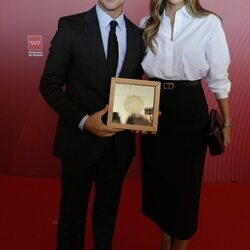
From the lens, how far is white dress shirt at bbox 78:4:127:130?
1.49 m

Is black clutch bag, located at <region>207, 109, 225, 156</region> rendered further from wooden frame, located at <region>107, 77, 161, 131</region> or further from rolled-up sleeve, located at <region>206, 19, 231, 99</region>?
wooden frame, located at <region>107, 77, 161, 131</region>

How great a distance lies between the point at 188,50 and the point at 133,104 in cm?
40

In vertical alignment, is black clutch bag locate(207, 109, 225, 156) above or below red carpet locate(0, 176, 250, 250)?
above

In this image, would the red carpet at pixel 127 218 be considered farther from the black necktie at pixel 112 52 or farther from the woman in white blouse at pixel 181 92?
the black necktie at pixel 112 52

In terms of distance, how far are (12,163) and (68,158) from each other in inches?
61.4

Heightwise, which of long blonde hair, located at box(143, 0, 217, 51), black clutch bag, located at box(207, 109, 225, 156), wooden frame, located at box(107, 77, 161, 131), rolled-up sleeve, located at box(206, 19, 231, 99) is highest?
long blonde hair, located at box(143, 0, 217, 51)

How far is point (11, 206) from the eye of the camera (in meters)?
2.53

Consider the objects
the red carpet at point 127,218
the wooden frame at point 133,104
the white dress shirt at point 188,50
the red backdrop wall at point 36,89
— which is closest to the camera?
the wooden frame at point 133,104

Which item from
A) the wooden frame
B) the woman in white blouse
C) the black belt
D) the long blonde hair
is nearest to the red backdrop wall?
the long blonde hair

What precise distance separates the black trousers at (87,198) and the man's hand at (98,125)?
18cm

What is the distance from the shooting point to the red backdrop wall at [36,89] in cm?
262

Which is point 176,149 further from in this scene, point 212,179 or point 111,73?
point 212,179

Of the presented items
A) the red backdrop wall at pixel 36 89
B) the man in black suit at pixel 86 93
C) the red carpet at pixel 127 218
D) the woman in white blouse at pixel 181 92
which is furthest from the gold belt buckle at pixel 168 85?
the red backdrop wall at pixel 36 89

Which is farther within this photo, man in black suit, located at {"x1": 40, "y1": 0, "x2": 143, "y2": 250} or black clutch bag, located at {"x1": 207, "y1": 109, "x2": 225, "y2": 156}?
black clutch bag, located at {"x1": 207, "y1": 109, "x2": 225, "y2": 156}
